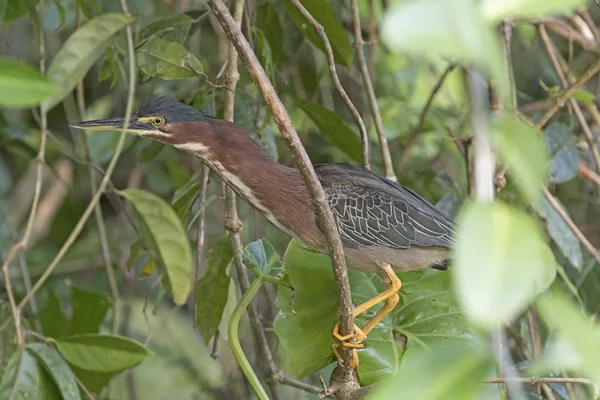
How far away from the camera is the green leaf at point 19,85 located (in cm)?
75

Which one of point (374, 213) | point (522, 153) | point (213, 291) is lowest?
point (213, 291)

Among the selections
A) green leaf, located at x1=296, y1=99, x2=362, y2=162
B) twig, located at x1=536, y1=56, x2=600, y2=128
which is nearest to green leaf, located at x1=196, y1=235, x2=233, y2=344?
green leaf, located at x1=296, y1=99, x2=362, y2=162

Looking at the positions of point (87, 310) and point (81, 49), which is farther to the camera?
point (87, 310)

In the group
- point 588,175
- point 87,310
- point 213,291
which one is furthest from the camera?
point 588,175

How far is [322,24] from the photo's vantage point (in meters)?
2.19

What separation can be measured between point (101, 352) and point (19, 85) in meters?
1.25

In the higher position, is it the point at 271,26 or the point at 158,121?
the point at 271,26

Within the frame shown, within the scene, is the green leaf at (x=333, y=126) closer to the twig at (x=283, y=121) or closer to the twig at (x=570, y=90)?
the twig at (x=570, y=90)

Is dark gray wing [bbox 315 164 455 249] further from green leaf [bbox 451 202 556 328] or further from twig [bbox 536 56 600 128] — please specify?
green leaf [bbox 451 202 556 328]

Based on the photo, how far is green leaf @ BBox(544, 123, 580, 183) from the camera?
246 cm

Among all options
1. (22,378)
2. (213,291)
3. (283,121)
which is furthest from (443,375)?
(213,291)

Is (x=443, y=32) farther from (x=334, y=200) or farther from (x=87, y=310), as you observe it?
(x=87, y=310)

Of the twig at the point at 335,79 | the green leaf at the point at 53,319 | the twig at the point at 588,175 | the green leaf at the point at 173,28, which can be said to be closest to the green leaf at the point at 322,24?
the twig at the point at 335,79

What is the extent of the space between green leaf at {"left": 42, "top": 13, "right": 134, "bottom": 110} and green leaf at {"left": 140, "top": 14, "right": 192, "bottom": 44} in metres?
0.16
